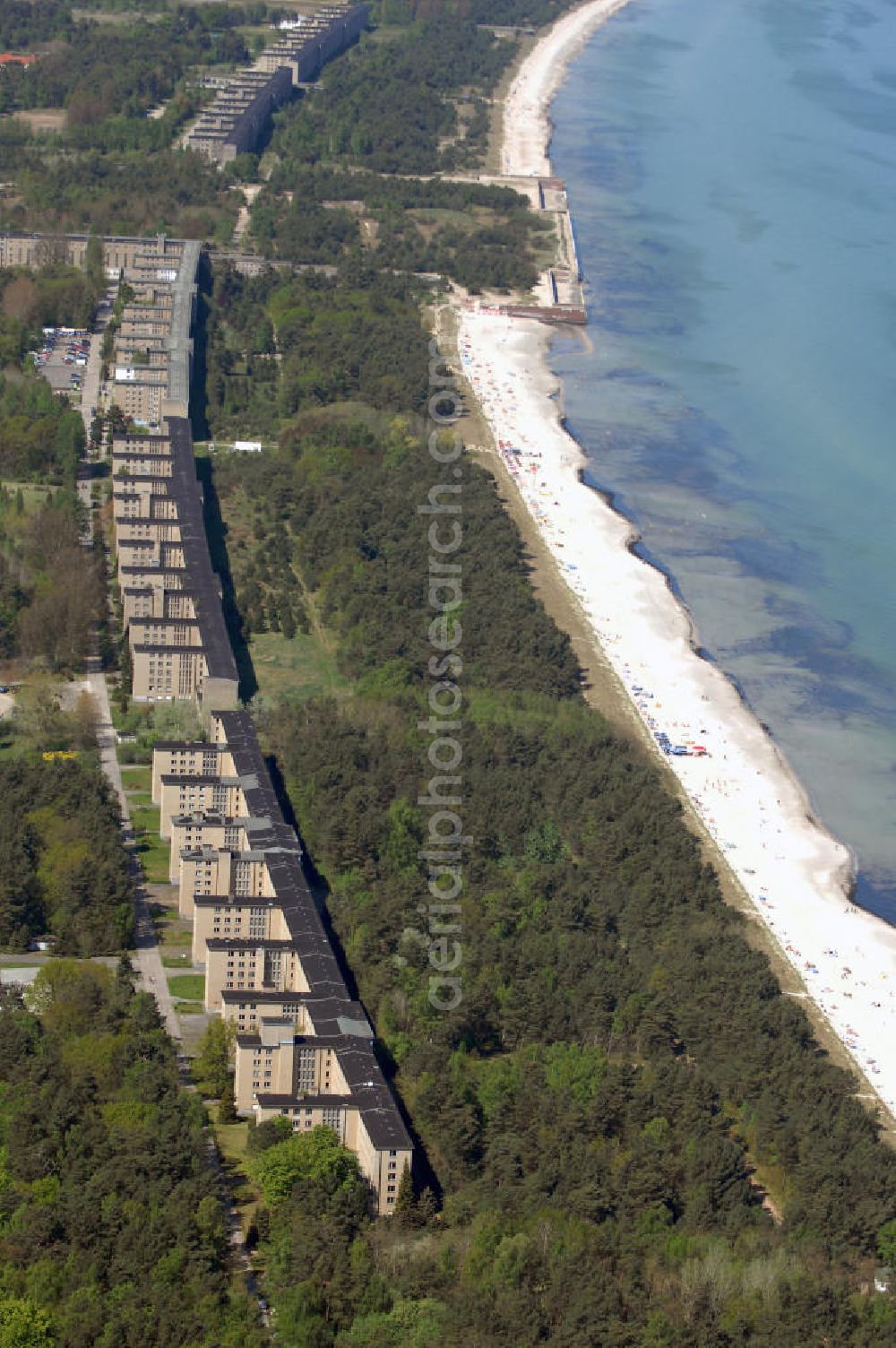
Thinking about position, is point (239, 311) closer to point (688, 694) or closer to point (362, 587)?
point (362, 587)

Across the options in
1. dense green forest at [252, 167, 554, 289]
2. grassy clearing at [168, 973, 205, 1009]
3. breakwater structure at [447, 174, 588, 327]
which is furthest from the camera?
dense green forest at [252, 167, 554, 289]

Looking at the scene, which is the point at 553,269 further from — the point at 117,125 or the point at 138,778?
the point at 138,778

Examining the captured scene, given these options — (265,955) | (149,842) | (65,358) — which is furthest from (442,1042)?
(65,358)

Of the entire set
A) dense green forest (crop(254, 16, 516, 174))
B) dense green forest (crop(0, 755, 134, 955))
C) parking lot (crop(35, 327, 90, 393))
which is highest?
dense green forest (crop(0, 755, 134, 955))

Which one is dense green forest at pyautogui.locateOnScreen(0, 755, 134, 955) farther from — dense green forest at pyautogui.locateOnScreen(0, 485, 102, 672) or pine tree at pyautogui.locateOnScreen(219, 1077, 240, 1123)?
dense green forest at pyautogui.locateOnScreen(0, 485, 102, 672)

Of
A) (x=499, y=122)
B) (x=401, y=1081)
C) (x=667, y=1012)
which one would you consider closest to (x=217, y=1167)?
(x=401, y=1081)

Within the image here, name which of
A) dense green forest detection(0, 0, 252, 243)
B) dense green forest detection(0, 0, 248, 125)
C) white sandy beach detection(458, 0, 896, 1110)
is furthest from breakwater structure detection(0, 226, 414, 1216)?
dense green forest detection(0, 0, 248, 125)

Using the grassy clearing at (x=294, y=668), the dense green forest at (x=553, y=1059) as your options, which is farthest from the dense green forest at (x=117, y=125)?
the dense green forest at (x=553, y=1059)
